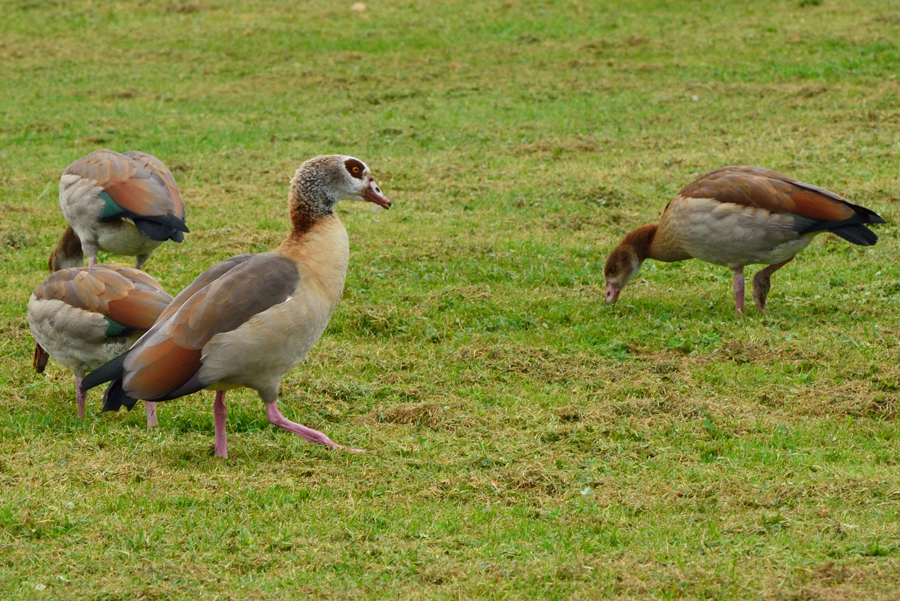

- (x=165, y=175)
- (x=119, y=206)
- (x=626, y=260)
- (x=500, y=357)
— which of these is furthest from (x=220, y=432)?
(x=626, y=260)

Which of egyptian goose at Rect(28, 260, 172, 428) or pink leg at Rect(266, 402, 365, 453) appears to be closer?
pink leg at Rect(266, 402, 365, 453)

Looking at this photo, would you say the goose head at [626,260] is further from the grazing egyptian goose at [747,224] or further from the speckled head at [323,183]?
the speckled head at [323,183]

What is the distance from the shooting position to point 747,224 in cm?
916

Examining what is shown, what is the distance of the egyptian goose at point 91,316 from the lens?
704 cm

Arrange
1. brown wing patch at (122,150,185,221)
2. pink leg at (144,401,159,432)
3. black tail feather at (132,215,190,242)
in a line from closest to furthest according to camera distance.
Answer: pink leg at (144,401,159,432) < black tail feather at (132,215,190,242) < brown wing patch at (122,150,185,221)

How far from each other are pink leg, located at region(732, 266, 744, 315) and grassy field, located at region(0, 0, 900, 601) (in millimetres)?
155

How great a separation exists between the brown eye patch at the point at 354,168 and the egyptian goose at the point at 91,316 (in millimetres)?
1528

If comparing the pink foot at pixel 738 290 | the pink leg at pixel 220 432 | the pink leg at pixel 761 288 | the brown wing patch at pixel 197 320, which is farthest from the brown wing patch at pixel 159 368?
the pink leg at pixel 761 288

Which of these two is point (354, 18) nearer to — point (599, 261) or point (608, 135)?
point (608, 135)

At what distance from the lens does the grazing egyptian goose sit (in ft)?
29.7

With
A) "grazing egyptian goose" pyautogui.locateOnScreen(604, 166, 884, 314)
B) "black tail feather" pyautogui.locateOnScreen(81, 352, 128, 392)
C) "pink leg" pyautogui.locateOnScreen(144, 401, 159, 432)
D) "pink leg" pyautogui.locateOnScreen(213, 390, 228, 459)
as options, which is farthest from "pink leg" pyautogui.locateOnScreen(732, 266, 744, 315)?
"black tail feather" pyautogui.locateOnScreen(81, 352, 128, 392)

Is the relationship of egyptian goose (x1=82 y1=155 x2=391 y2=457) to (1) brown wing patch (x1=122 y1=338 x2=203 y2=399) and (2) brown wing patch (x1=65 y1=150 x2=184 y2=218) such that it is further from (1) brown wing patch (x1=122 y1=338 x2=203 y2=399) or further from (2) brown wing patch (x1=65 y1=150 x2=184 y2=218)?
(2) brown wing patch (x1=65 y1=150 x2=184 y2=218)

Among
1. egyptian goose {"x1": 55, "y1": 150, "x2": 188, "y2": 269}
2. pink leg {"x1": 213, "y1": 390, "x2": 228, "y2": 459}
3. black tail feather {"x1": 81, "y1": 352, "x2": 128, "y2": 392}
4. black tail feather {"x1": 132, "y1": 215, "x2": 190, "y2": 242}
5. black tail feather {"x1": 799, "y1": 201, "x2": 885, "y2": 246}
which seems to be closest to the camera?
black tail feather {"x1": 81, "y1": 352, "x2": 128, "y2": 392}

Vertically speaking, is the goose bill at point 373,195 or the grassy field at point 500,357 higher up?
the goose bill at point 373,195
